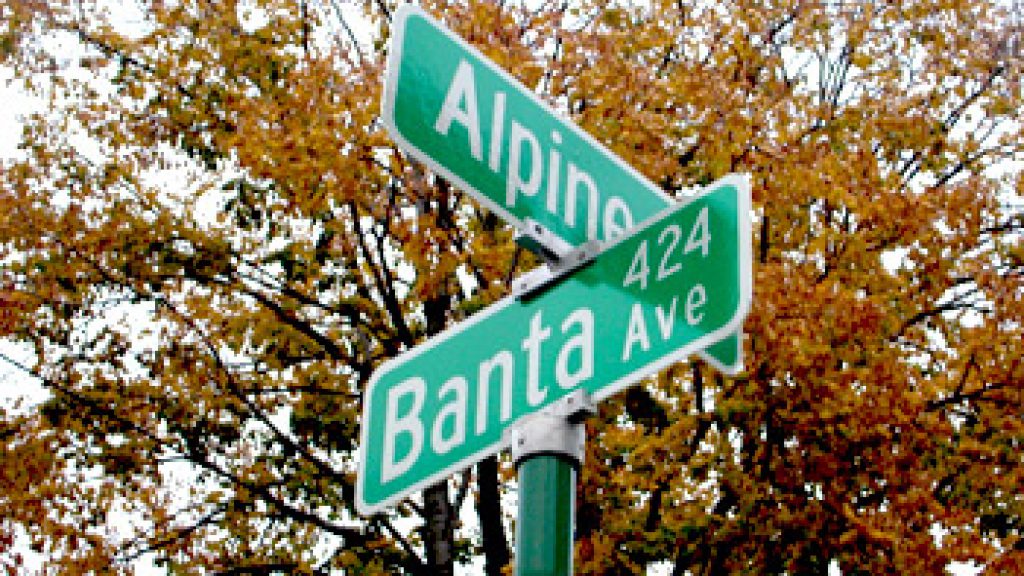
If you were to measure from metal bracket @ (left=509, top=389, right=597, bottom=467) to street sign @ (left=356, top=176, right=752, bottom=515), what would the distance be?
3cm

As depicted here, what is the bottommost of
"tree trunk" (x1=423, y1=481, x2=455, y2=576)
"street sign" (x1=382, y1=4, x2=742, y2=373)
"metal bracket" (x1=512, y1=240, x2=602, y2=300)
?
"metal bracket" (x1=512, y1=240, x2=602, y2=300)

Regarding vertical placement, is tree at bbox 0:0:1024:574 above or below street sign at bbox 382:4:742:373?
above

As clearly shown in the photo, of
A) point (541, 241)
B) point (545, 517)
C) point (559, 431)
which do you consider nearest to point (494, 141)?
point (541, 241)

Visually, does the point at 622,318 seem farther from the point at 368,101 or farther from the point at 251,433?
the point at 251,433

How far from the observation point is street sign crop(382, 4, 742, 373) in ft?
8.11

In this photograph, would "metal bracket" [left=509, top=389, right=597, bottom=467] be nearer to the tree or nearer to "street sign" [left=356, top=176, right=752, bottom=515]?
"street sign" [left=356, top=176, right=752, bottom=515]

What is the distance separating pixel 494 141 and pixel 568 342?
481mm

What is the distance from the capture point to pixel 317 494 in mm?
9664

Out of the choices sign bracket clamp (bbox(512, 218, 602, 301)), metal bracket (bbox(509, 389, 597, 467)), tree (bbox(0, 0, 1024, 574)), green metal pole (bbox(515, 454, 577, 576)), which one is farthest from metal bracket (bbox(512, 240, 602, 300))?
tree (bbox(0, 0, 1024, 574))

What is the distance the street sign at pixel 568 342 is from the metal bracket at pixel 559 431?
3cm

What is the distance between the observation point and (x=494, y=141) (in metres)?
2.54

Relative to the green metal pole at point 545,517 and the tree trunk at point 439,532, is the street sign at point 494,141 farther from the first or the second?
the tree trunk at point 439,532

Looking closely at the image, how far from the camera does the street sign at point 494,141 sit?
247 centimetres

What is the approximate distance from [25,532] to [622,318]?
24.8 feet
